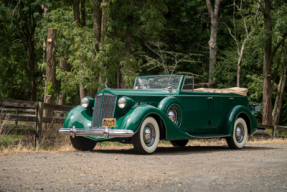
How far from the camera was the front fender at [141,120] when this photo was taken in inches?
322

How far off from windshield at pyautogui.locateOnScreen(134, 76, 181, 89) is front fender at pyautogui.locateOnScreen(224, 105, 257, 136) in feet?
6.15

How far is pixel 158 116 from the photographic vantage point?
→ 8.87m

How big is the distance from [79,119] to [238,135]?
4629mm

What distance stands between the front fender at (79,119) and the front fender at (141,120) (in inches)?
33.5

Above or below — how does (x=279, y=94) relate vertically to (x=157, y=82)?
below

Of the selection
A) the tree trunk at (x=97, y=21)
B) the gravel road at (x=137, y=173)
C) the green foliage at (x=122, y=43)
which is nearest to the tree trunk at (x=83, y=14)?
the green foliage at (x=122, y=43)

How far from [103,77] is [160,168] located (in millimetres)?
13835

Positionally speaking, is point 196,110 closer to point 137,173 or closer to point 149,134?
point 149,134

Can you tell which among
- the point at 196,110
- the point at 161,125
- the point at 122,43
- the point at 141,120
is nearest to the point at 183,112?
the point at 196,110

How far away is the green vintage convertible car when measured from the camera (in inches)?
331

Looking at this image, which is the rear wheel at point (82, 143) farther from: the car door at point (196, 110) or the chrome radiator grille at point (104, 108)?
the car door at point (196, 110)

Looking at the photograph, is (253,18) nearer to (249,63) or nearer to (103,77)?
(249,63)

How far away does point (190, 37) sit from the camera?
3019cm

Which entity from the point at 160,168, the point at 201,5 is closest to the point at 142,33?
the point at 201,5
